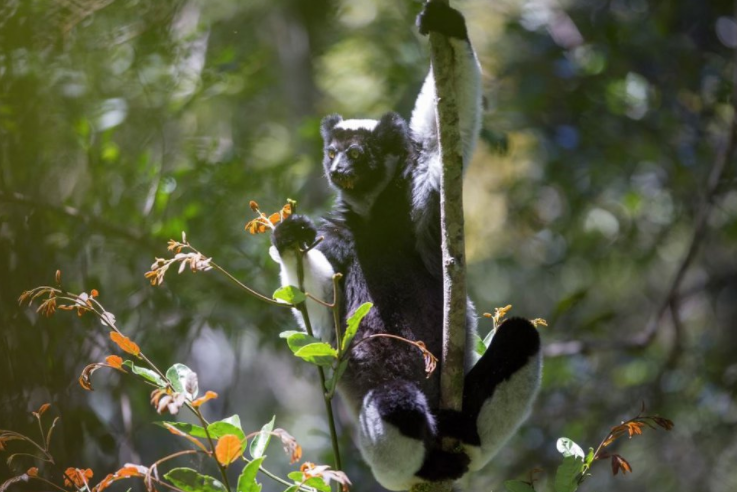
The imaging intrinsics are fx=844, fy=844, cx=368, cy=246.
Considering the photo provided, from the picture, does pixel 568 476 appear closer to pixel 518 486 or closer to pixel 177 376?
pixel 518 486

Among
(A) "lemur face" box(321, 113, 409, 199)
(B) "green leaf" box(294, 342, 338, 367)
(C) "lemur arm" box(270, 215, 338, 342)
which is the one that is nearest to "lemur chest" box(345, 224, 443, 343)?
(C) "lemur arm" box(270, 215, 338, 342)

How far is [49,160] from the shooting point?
4719 millimetres

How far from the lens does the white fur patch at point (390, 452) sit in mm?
3521

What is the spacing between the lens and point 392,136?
14.9 ft

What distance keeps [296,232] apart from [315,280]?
58 centimetres

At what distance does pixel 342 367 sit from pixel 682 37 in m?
6.68

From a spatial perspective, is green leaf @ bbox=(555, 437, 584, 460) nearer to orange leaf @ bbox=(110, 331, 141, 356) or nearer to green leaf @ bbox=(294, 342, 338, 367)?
green leaf @ bbox=(294, 342, 338, 367)

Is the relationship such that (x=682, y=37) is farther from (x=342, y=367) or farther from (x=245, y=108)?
(x=342, y=367)

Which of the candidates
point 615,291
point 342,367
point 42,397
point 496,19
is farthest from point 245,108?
point 342,367

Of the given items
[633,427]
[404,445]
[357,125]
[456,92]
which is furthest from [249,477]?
[357,125]

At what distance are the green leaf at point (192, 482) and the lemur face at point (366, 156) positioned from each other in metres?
2.25

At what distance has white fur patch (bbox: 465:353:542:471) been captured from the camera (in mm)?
3775

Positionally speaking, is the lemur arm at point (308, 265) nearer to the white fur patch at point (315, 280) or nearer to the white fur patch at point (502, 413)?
the white fur patch at point (315, 280)

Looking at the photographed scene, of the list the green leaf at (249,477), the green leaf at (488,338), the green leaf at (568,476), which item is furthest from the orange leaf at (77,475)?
the green leaf at (488,338)
